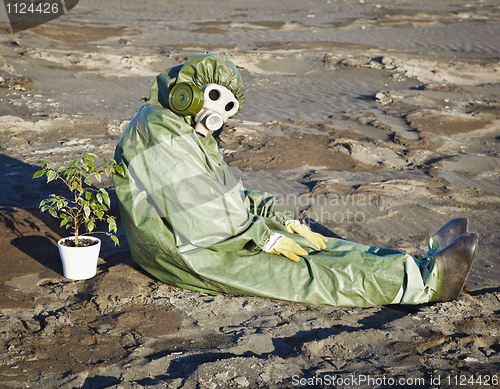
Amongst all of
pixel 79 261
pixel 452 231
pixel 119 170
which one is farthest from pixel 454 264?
pixel 79 261

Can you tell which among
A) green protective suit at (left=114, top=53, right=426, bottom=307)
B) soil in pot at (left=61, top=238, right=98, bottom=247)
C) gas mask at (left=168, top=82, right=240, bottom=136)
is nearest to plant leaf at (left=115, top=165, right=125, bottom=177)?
green protective suit at (left=114, top=53, right=426, bottom=307)

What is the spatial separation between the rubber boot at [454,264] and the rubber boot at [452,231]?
224 mm

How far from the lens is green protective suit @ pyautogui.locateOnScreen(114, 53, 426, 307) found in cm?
264

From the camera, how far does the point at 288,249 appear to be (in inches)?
111

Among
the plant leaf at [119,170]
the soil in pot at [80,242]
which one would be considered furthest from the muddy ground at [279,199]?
the plant leaf at [119,170]

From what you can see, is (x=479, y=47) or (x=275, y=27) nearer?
(x=479, y=47)

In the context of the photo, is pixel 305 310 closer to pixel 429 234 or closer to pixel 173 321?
pixel 173 321

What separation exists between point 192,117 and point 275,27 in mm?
14921

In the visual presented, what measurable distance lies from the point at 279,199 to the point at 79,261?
2361 mm

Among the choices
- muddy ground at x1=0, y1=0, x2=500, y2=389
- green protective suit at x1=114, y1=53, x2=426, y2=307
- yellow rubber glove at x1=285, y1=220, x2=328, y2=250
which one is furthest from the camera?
yellow rubber glove at x1=285, y1=220, x2=328, y2=250

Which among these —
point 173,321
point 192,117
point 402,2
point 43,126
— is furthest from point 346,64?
point 402,2

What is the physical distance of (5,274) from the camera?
304 cm

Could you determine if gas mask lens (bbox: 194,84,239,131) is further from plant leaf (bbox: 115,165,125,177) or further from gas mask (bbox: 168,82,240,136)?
plant leaf (bbox: 115,165,125,177)

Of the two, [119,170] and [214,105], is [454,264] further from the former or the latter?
[119,170]
